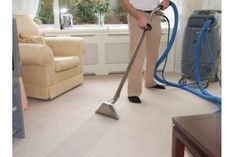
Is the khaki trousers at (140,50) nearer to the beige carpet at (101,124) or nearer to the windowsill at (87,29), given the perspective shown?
the beige carpet at (101,124)

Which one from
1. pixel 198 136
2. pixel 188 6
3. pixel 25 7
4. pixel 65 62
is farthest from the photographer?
pixel 188 6

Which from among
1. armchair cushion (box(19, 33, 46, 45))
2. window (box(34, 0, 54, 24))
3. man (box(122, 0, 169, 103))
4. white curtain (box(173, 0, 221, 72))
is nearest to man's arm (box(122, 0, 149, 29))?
man (box(122, 0, 169, 103))

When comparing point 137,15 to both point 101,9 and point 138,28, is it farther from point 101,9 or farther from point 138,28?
point 101,9

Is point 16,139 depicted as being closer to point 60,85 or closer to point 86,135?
point 86,135

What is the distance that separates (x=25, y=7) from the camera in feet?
12.7

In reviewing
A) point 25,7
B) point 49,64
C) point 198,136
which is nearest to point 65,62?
point 49,64

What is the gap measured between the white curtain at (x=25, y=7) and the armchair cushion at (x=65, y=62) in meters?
0.89

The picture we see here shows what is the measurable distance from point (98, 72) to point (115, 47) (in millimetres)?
424

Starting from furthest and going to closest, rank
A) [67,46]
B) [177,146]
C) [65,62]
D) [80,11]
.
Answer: [80,11] < [67,46] < [65,62] < [177,146]

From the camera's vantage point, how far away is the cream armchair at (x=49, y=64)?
2.97m

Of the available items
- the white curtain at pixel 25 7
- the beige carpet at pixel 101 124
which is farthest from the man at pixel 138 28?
the white curtain at pixel 25 7

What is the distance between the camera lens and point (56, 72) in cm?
320

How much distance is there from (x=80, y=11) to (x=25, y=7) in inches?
34.6
